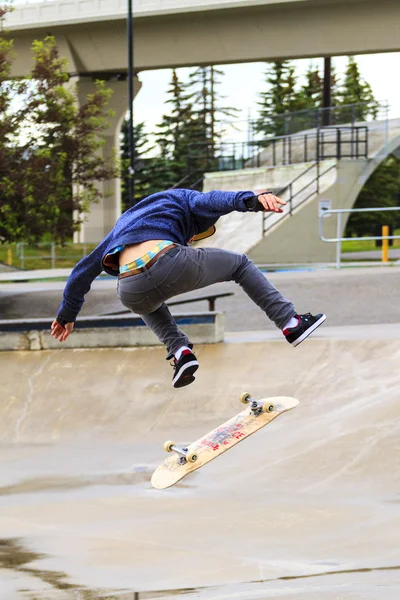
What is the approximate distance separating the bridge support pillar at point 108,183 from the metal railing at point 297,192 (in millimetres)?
10947

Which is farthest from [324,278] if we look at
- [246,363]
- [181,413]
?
[181,413]

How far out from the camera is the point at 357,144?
3145 centimetres

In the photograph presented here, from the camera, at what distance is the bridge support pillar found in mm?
39312

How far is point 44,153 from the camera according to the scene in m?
22.9

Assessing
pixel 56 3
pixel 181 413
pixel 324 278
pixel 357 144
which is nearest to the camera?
pixel 181 413

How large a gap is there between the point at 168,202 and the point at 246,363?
263 inches

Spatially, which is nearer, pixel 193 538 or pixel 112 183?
pixel 193 538

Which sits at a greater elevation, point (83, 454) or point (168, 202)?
point (168, 202)

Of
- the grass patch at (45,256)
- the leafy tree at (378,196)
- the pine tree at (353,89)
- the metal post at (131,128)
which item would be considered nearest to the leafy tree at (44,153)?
the metal post at (131,128)

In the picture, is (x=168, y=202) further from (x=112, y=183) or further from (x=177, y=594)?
(x=112, y=183)

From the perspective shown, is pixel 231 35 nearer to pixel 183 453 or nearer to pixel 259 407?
pixel 259 407

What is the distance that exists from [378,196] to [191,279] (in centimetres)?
4151

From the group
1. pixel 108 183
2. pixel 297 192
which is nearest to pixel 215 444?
pixel 297 192

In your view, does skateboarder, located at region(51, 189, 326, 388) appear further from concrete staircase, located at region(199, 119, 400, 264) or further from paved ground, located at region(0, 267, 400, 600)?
concrete staircase, located at region(199, 119, 400, 264)
